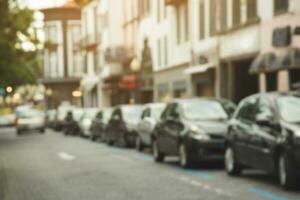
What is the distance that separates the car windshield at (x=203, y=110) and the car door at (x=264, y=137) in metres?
4.02

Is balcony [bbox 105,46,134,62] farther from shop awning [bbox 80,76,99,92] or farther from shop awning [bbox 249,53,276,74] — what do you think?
shop awning [bbox 249,53,276,74]

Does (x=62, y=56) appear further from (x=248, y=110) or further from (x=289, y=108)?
(x=289, y=108)

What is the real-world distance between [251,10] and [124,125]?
639 centimetres

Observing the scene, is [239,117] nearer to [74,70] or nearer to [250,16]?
[250,16]

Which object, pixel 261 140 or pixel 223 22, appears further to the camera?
pixel 223 22

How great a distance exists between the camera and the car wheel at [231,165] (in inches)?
634

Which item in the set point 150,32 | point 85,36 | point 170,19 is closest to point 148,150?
point 170,19

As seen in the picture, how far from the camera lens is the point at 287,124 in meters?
13.3

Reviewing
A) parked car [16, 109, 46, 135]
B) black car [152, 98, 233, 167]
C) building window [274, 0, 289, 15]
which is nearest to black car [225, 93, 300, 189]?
black car [152, 98, 233, 167]

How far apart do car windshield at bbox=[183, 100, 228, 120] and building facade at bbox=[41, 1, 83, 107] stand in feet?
245

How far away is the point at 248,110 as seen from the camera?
50.8 feet

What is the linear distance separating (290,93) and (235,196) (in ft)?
8.67

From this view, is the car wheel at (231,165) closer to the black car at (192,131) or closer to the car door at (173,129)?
the black car at (192,131)

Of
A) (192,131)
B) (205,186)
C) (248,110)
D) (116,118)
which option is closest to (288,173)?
(205,186)
